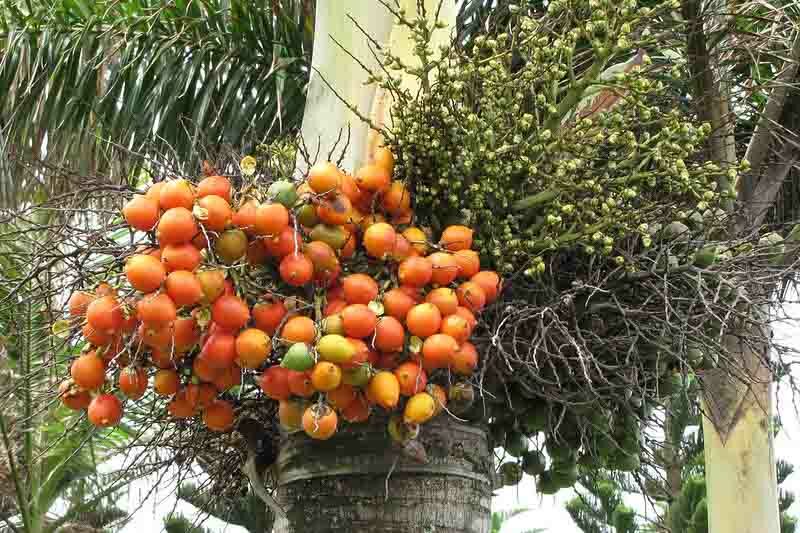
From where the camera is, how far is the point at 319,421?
1346mm

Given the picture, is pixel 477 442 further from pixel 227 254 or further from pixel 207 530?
pixel 207 530

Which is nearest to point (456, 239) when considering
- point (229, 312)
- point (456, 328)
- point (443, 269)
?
point (443, 269)

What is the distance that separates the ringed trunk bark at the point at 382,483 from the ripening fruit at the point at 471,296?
0.75ft

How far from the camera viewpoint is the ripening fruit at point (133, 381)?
142 centimetres

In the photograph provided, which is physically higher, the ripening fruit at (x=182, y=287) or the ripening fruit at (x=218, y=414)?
the ripening fruit at (x=182, y=287)

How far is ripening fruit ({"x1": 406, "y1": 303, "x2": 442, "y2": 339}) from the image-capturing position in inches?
53.6

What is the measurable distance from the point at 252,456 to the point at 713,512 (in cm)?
191

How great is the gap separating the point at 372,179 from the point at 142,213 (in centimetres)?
36

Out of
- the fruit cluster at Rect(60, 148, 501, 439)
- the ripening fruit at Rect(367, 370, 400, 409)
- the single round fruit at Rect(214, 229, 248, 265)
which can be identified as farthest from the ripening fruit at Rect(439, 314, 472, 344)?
the single round fruit at Rect(214, 229, 248, 265)

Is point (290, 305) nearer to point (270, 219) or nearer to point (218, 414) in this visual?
point (270, 219)

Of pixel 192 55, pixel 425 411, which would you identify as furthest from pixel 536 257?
pixel 192 55

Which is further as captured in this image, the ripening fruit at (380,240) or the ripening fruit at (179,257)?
the ripening fruit at (380,240)

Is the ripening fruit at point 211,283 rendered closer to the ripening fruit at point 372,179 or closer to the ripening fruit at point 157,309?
the ripening fruit at point 157,309

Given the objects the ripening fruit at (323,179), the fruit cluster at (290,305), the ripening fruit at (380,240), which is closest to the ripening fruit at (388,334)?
the fruit cluster at (290,305)
